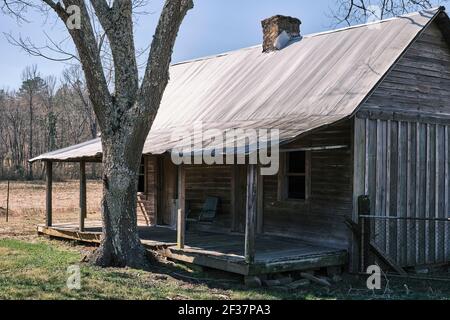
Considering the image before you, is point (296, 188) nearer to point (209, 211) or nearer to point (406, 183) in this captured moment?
point (406, 183)

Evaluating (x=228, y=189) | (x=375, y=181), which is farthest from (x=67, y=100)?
(x=375, y=181)

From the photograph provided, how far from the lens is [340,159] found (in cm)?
1120

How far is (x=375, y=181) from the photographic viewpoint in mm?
10906

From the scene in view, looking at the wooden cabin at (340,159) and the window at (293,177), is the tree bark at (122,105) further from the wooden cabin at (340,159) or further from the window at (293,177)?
the window at (293,177)

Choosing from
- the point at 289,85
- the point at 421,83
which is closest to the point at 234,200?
the point at 289,85

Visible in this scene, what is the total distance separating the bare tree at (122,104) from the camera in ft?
33.0

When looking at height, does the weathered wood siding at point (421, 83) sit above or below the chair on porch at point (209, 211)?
above

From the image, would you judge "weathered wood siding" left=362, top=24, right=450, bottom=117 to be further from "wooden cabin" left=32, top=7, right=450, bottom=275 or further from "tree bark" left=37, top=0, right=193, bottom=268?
"tree bark" left=37, top=0, right=193, bottom=268

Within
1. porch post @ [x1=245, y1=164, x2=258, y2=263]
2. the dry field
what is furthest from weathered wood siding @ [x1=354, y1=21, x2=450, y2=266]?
the dry field

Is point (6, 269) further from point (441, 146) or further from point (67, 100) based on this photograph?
point (67, 100)

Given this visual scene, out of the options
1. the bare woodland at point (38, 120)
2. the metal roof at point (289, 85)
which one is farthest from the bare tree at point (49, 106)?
the metal roof at point (289, 85)

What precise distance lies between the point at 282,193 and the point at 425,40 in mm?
4373

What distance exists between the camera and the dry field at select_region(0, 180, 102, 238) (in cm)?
1660

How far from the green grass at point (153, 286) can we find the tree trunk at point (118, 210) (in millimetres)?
361
